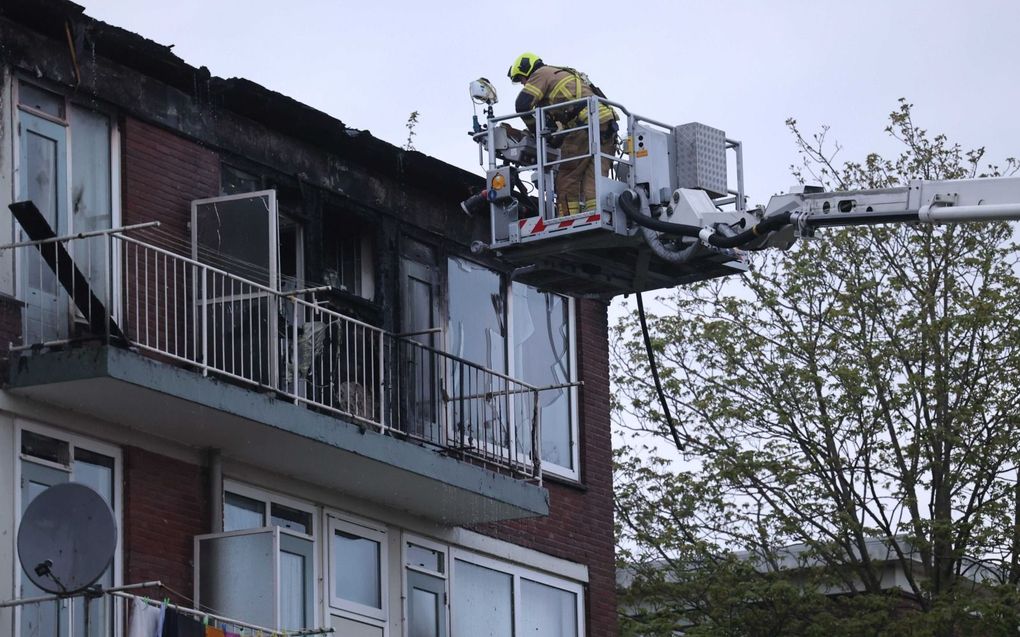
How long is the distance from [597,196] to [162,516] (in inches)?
178

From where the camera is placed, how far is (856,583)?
30.6 m

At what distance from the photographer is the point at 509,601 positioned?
2031 cm

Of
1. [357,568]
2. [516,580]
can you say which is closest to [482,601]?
[516,580]

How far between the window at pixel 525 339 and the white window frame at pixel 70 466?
16.1 feet

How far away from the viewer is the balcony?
15.6m

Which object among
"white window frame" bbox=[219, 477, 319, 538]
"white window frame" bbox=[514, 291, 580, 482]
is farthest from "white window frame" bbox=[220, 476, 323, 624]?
"white window frame" bbox=[514, 291, 580, 482]

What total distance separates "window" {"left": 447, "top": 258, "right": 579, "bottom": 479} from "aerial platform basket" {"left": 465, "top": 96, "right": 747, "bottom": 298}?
1.88 m

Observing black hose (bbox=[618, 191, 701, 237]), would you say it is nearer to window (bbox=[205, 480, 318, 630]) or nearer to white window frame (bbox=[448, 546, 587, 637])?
window (bbox=[205, 480, 318, 630])

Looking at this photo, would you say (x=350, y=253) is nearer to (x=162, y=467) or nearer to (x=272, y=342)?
(x=272, y=342)

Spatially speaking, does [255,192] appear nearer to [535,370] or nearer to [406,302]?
[406,302]

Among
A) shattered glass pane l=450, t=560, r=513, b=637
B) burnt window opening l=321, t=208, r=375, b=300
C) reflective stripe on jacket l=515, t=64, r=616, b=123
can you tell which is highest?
reflective stripe on jacket l=515, t=64, r=616, b=123

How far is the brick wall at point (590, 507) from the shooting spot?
2081cm

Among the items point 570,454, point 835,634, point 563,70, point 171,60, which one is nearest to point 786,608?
point 835,634

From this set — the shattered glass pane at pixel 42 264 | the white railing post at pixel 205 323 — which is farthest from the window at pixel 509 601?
the shattered glass pane at pixel 42 264
